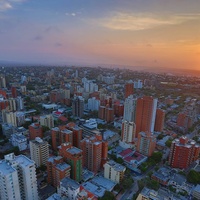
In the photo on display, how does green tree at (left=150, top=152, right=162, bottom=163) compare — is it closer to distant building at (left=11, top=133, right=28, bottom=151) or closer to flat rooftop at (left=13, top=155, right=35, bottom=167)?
flat rooftop at (left=13, top=155, right=35, bottom=167)

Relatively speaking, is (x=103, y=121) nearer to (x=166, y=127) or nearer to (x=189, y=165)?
(x=166, y=127)

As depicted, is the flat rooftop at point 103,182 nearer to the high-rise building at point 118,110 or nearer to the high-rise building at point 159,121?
the high-rise building at point 159,121

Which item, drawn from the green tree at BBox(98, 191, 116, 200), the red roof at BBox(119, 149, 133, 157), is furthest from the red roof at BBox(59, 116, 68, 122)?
the green tree at BBox(98, 191, 116, 200)

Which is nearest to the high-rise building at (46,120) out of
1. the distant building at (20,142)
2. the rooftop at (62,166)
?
the distant building at (20,142)

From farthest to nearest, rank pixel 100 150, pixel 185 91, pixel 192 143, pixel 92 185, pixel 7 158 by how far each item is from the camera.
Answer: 1. pixel 185 91
2. pixel 192 143
3. pixel 100 150
4. pixel 92 185
5. pixel 7 158

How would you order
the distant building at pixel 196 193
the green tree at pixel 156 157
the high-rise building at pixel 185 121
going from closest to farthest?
the distant building at pixel 196 193
the green tree at pixel 156 157
the high-rise building at pixel 185 121

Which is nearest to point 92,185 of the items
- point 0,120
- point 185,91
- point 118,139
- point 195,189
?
point 195,189

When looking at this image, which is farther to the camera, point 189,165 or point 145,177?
point 189,165
